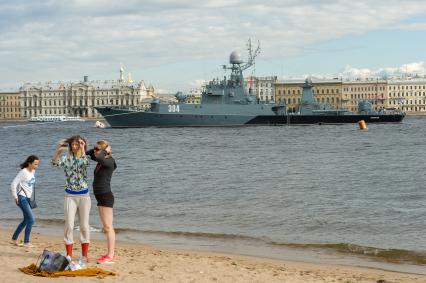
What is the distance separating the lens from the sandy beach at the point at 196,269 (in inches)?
357

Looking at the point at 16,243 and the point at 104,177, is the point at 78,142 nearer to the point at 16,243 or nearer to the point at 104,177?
the point at 104,177

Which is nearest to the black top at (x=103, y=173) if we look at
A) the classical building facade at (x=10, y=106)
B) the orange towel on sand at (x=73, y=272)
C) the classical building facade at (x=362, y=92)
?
the orange towel on sand at (x=73, y=272)

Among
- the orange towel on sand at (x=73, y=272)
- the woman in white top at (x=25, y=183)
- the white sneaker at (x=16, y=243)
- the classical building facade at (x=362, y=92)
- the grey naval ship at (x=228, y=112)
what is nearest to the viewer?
the orange towel on sand at (x=73, y=272)

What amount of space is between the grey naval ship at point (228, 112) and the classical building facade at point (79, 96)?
291 feet

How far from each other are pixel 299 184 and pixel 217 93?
5540cm

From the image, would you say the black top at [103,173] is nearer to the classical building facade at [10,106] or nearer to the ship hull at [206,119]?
the ship hull at [206,119]

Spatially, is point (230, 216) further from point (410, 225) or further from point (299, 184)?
point (299, 184)

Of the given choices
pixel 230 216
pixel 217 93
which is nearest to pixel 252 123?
pixel 217 93

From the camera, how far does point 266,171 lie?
98.0 ft

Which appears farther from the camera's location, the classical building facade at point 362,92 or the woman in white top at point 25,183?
the classical building facade at point 362,92

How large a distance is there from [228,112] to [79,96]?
10671cm

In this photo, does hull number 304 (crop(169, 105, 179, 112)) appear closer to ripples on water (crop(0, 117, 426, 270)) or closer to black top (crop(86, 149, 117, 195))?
ripples on water (crop(0, 117, 426, 270))

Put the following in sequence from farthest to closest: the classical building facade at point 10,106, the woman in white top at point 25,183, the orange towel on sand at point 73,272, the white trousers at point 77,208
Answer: the classical building facade at point 10,106
the woman in white top at point 25,183
the white trousers at point 77,208
the orange towel on sand at point 73,272

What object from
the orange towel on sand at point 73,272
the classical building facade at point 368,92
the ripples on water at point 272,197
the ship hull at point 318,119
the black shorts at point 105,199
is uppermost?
the classical building facade at point 368,92
